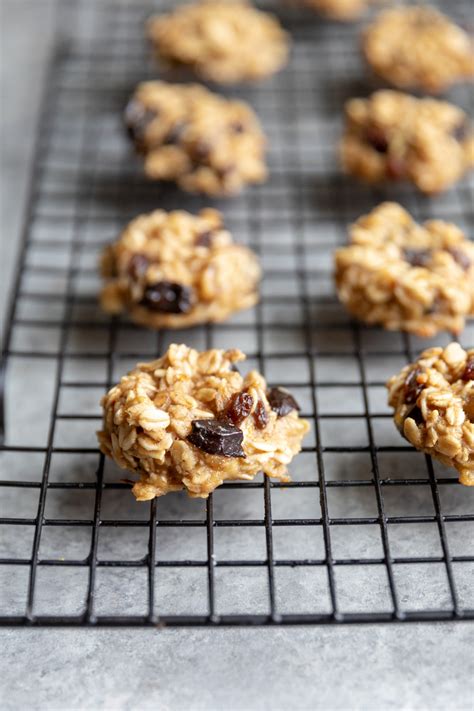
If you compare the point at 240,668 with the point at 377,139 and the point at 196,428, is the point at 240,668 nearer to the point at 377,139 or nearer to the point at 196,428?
the point at 196,428

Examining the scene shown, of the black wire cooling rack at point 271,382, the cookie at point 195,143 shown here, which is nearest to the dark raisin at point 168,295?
the black wire cooling rack at point 271,382

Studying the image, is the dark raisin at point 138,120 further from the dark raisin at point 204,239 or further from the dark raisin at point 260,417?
the dark raisin at point 260,417

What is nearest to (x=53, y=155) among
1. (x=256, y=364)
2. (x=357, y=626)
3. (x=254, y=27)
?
(x=254, y=27)

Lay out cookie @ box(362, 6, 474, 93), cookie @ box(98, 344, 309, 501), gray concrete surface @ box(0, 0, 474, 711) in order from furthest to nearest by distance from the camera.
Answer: cookie @ box(362, 6, 474, 93)
cookie @ box(98, 344, 309, 501)
gray concrete surface @ box(0, 0, 474, 711)

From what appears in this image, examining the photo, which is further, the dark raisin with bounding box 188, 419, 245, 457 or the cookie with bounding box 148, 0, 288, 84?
the cookie with bounding box 148, 0, 288, 84

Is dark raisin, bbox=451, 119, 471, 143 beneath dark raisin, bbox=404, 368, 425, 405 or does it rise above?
above

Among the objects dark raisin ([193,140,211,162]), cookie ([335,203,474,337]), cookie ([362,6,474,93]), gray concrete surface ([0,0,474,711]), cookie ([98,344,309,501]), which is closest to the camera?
gray concrete surface ([0,0,474,711])

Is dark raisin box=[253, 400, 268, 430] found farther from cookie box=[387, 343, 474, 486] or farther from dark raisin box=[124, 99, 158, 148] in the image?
dark raisin box=[124, 99, 158, 148]

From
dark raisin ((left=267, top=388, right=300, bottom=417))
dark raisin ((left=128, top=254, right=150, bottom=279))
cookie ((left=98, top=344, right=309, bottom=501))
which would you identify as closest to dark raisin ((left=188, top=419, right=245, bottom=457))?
cookie ((left=98, top=344, right=309, bottom=501))
